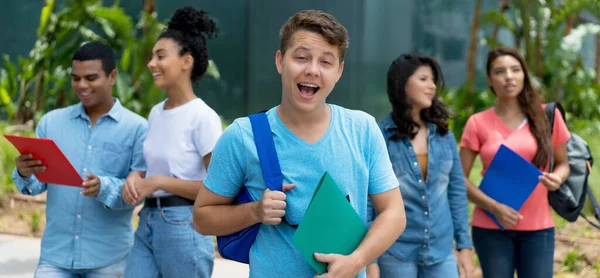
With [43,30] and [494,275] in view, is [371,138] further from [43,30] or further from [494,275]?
[43,30]

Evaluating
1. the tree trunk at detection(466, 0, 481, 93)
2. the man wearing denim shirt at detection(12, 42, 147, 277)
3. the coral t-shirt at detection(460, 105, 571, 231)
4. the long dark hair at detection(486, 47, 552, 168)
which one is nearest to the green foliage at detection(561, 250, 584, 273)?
the coral t-shirt at detection(460, 105, 571, 231)

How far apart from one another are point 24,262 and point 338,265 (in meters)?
5.11

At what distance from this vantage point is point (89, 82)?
3.76 m

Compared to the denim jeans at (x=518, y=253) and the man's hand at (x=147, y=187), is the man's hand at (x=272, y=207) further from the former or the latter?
the denim jeans at (x=518, y=253)

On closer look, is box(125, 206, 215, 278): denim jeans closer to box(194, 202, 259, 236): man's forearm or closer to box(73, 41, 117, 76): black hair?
box(73, 41, 117, 76): black hair

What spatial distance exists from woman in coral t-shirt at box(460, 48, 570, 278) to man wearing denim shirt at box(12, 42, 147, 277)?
76.2 inches

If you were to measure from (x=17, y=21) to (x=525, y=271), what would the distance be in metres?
9.07

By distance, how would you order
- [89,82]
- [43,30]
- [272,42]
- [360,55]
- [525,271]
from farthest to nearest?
1. [272,42]
2. [360,55]
3. [43,30]
4. [525,271]
5. [89,82]

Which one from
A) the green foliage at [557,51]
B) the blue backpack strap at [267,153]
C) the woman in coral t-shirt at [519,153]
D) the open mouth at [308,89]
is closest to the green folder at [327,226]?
the blue backpack strap at [267,153]

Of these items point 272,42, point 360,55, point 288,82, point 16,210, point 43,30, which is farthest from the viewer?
point 272,42

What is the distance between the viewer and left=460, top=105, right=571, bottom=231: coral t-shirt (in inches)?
164

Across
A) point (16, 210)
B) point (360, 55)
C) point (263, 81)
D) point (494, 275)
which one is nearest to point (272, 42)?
point (263, 81)

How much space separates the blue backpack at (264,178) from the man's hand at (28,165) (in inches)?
54.7

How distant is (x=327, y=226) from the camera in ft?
7.24
